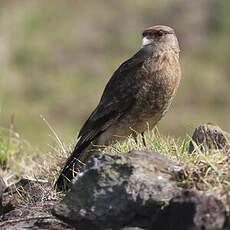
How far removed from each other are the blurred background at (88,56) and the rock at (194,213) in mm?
9048

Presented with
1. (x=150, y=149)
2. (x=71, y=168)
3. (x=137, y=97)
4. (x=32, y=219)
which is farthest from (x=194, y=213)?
(x=137, y=97)

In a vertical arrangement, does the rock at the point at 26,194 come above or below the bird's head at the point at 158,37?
below

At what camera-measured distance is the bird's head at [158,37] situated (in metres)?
5.66

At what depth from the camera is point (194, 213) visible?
319 centimetres

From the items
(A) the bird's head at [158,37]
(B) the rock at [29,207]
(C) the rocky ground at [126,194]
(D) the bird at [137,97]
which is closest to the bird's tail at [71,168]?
(D) the bird at [137,97]

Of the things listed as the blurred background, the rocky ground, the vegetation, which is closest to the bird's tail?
the rocky ground

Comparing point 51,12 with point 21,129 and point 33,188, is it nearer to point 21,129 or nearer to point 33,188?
point 21,129

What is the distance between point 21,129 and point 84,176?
10911 mm

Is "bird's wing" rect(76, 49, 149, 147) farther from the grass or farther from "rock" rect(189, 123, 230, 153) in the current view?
"rock" rect(189, 123, 230, 153)

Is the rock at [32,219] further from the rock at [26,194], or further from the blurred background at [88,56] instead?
the blurred background at [88,56]

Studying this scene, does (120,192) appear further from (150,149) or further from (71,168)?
(71,168)

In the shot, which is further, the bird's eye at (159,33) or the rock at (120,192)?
the bird's eye at (159,33)

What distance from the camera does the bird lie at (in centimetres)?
544

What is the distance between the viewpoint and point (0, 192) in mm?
4855
